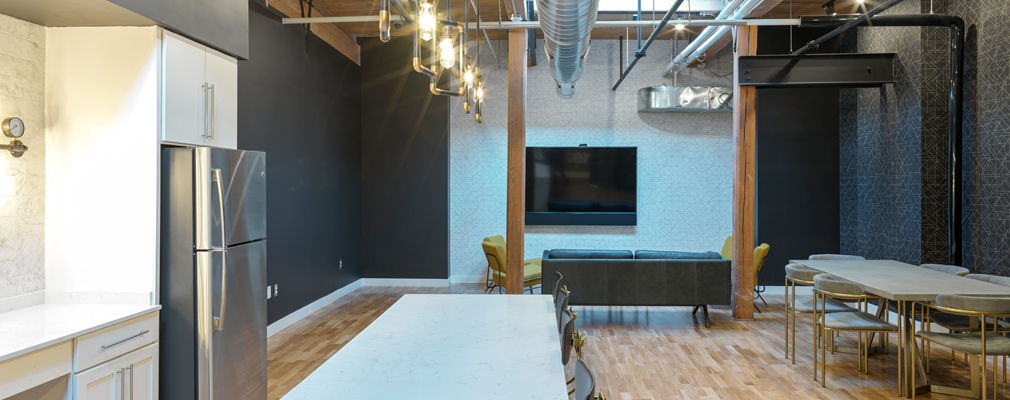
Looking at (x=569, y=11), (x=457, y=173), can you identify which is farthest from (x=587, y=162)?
(x=569, y=11)

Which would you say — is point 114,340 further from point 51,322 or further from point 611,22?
point 611,22

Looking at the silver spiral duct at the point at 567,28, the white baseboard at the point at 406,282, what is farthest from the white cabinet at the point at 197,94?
the white baseboard at the point at 406,282

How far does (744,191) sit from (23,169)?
19.8 ft

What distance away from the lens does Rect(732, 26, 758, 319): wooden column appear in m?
6.17

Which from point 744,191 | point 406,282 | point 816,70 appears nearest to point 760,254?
point 744,191

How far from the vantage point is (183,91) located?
3180 millimetres

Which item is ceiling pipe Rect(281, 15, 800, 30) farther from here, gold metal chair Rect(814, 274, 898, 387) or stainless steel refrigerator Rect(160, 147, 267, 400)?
stainless steel refrigerator Rect(160, 147, 267, 400)

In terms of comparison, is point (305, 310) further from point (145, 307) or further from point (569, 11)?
point (569, 11)

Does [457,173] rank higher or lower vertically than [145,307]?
higher

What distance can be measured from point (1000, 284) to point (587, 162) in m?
5.18

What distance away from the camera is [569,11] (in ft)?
12.6

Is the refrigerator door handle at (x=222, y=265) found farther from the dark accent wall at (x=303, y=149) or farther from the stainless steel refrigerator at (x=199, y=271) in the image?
the dark accent wall at (x=303, y=149)

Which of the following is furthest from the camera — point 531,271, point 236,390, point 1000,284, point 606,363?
point 531,271

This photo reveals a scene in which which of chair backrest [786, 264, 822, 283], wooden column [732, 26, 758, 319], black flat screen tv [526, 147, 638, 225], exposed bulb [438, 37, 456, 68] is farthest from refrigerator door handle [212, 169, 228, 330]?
black flat screen tv [526, 147, 638, 225]
